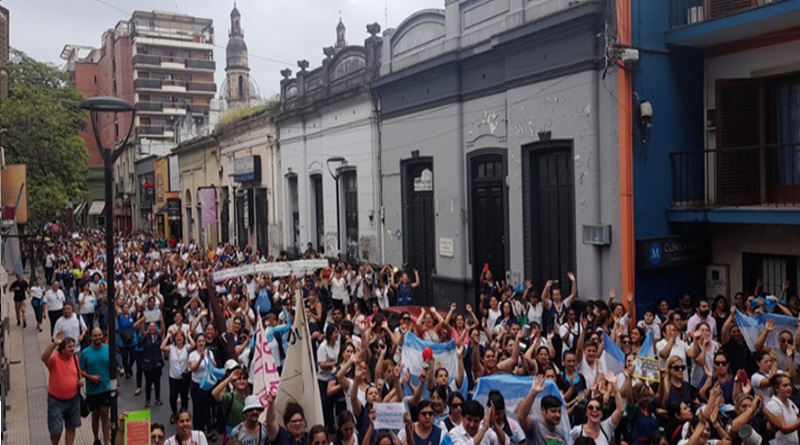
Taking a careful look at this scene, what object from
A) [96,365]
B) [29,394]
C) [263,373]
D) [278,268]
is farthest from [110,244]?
[29,394]

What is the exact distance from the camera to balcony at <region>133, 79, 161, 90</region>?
68.2 meters

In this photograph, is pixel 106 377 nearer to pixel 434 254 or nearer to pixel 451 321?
pixel 451 321

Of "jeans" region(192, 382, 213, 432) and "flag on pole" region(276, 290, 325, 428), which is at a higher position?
"flag on pole" region(276, 290, 325, 428)

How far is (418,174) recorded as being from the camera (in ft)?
68.0

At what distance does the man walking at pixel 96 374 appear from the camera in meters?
10.2

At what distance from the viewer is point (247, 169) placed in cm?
3191

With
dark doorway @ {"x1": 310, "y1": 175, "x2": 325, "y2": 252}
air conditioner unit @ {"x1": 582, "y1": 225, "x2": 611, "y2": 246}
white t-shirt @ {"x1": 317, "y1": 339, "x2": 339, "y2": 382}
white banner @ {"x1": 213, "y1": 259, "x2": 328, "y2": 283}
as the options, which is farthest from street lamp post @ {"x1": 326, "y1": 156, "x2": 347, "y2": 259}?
white t-shirt @ {"x1": 317, "y1": 339, "x2": 339, "y2": 382}

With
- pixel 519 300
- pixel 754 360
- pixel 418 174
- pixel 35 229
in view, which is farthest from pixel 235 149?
pixel 754 360

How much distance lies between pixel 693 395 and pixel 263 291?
10.6 m

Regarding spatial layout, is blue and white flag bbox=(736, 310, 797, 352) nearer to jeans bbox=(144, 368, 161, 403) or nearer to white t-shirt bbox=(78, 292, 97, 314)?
jeans bbox=(144, 368, 161, 403)

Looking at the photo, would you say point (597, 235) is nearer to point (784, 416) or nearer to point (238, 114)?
point (784, 416)

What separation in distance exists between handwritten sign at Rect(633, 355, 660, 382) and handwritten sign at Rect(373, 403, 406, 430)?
2750 millimetres

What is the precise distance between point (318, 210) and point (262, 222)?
217 inches

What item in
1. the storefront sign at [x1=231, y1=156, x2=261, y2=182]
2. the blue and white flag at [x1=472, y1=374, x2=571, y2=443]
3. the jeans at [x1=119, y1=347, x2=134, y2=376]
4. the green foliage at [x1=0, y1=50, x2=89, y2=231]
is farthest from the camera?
the green foliage at [x1=0, y1=50, x2=89, y2=231]
